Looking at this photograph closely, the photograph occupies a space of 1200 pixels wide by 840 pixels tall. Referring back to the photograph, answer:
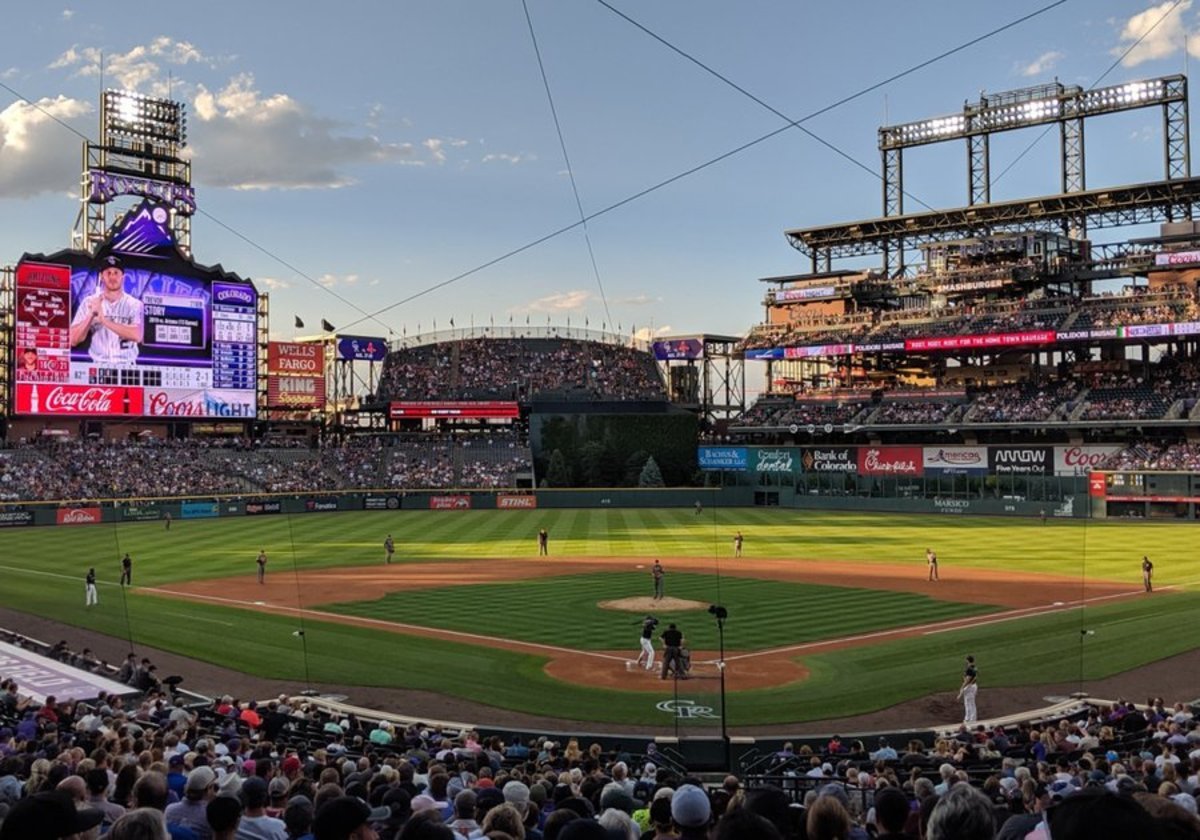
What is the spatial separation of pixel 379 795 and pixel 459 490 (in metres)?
71.7

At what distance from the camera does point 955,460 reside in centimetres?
7612

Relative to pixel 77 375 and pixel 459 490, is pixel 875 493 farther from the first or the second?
pixel 77 375

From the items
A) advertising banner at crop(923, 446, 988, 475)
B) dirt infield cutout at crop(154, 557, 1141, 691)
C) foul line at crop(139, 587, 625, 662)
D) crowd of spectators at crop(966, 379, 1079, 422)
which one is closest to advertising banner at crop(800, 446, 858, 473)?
advertising banner at crop(923, 446, 988, 475)

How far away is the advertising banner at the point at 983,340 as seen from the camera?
78250 millimetres

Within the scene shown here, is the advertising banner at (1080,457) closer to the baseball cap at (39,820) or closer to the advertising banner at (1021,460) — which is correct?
the advertising banner at (1021,460)

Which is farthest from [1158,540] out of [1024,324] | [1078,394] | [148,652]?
[148,652]

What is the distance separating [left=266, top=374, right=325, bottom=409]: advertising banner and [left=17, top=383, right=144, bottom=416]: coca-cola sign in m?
20.9

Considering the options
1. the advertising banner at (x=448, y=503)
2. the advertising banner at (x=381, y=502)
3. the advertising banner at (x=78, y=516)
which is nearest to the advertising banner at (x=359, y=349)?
the advertising banner at (x=381, y=502)

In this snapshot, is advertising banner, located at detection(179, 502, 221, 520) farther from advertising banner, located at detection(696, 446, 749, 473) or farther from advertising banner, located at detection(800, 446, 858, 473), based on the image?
advertising banner, located at detection(800, 446, 858, 473)

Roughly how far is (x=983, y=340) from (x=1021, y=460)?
12629mm

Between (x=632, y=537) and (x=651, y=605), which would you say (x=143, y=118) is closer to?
(x=632, y=537)

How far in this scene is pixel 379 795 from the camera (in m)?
8.84

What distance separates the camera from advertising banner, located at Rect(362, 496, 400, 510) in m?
78.4

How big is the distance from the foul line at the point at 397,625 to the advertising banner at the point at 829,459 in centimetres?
5661
